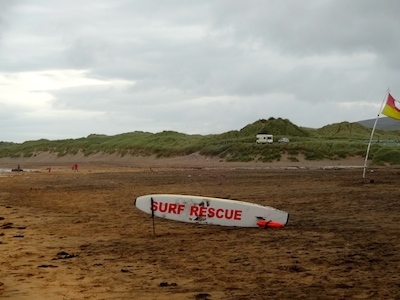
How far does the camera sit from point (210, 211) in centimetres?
1240

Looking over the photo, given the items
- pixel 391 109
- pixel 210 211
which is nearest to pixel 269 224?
pixel 210 211

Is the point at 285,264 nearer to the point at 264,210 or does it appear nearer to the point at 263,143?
the point at 264,210

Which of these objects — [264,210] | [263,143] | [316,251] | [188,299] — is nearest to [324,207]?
[264,210]

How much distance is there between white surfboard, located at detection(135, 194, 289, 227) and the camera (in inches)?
469

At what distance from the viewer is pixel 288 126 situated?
79.9 meters

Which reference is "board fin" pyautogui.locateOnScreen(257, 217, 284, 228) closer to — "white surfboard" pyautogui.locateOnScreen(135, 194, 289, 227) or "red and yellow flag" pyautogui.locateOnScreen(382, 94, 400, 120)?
"white surfboard" pyautogui.locateOnScreen(135, 194, 289, 227)

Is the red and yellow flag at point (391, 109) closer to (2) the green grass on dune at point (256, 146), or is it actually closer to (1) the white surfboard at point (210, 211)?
(1) the white surfboard at point (210, 211)

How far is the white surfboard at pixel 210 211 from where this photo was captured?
11.9 meters

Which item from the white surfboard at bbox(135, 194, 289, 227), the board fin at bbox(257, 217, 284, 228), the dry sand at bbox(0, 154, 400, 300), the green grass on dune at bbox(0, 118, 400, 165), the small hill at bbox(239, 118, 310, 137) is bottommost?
the dry sand at bbox(0, 154, 400, 300)

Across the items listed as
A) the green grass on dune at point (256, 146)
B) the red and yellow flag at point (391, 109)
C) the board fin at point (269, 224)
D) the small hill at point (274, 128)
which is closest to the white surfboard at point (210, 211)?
the board fin at point (269, 224)

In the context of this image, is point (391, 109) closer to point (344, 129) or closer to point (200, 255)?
point (200, 255)

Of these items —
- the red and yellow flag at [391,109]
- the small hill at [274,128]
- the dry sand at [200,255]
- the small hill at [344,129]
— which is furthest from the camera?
the small hill at [344,129]

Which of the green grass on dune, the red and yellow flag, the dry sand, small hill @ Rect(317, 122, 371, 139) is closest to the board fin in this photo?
the dry sand

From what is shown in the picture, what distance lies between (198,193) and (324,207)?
630cm
